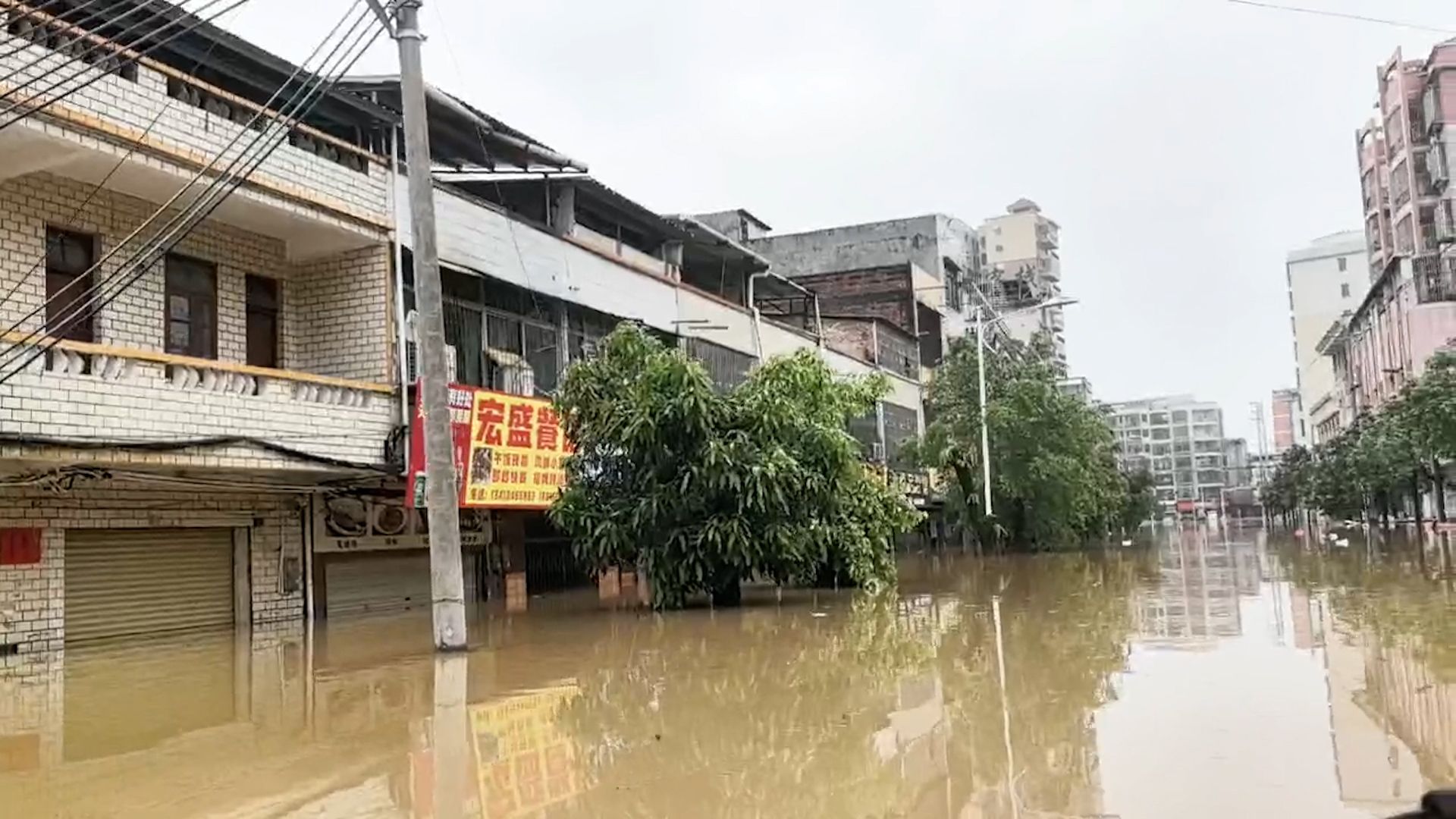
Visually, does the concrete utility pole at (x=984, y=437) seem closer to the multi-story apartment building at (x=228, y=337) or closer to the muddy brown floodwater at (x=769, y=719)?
the multi-story apartment building at (x=228, y=337)

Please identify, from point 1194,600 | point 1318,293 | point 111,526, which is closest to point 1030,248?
point 1318,293

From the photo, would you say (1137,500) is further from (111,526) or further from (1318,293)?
(1318,293)

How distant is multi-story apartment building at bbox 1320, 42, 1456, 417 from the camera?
51938 millimetres

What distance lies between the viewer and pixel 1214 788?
583 cm

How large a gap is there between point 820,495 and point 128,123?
32.5 ft

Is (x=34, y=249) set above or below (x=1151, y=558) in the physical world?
above

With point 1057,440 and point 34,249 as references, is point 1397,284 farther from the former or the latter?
point 34,249

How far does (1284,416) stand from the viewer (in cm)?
13975

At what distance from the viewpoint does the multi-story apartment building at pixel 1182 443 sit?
11762 centimetres

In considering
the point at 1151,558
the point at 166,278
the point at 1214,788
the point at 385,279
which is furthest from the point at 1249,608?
the point at 1151,558

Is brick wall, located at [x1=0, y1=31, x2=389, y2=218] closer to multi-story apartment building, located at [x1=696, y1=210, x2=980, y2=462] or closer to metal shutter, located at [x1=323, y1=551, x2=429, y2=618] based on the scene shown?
metal shutter, located at [x1=323, y1=551, x2=429, y2=618]

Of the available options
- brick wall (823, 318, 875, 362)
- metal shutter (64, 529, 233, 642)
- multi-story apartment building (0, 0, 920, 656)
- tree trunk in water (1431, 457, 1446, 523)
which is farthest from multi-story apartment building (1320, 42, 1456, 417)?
metal shutter (64, 529, 233, 642)

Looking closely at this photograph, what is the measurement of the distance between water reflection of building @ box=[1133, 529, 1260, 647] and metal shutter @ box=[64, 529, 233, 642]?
37.8 ft

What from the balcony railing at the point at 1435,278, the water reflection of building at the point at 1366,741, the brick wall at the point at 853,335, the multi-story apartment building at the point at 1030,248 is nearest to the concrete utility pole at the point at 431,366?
the water reflection of building at the point at 1366,741
